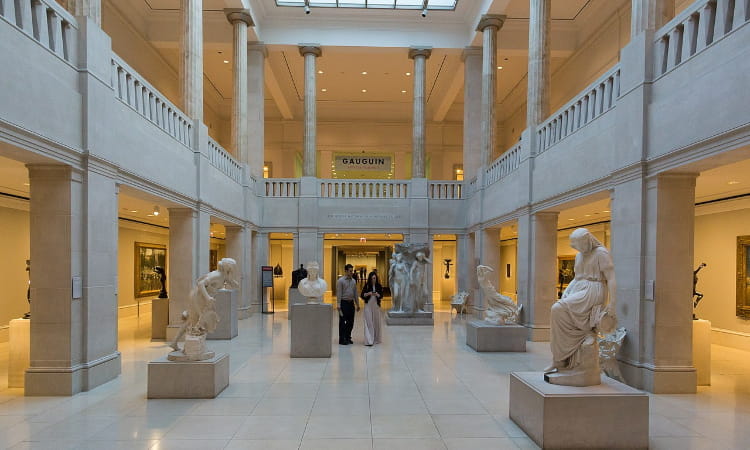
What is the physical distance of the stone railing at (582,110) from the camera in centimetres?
858

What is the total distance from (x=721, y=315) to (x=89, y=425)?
1314cm

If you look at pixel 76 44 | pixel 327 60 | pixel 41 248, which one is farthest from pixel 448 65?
pixel 41 248

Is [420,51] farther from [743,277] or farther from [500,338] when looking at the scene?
[743,277]

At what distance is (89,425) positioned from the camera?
5.48 meters

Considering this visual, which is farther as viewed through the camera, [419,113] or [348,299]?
[419,113]

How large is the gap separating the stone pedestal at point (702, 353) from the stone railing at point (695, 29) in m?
4.10

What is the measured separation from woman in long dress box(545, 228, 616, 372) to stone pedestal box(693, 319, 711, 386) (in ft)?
11.0

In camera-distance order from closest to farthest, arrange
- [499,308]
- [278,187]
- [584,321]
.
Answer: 1. [584,321]
2. [499,308]
3. [278,187]

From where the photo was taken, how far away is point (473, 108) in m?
19.1

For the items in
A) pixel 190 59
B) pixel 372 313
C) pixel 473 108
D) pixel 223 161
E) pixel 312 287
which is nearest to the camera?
pixel 312 287

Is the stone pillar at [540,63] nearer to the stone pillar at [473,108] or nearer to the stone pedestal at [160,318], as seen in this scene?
the stone pillar at [473,108]

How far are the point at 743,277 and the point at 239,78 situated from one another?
51.5 ft

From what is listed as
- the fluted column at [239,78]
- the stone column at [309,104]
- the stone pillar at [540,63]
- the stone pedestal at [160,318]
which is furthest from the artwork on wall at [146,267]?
the stone pillar at [540,63]

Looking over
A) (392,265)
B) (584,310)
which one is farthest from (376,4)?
(584,310)
